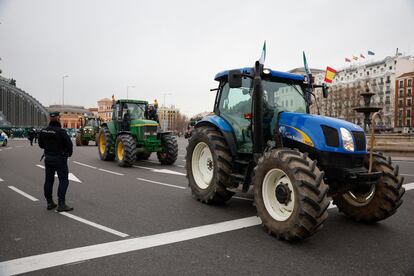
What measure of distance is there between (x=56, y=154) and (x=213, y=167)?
9.33ft

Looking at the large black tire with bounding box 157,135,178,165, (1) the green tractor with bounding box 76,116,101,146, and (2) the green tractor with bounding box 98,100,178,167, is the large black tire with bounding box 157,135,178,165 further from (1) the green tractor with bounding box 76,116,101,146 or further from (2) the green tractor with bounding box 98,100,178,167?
(1) the green tractor with bounding box 76,116,101,146

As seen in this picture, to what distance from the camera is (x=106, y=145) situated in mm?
13500

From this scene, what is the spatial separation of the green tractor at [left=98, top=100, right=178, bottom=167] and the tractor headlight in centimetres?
838

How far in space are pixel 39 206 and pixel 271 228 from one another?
4405mm

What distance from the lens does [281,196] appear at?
428 cm

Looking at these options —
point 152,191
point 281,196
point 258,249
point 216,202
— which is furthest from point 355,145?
point 152,191

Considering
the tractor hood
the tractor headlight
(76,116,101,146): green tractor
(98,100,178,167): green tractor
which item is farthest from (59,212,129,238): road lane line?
(76,116,101,146): green tractor

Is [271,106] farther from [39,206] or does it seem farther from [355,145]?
[39,206]

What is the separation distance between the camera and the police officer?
18.6ft

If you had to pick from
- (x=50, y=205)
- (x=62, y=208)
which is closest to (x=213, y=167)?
(x=62, y=208)

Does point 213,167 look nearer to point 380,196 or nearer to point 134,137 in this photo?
point 380,196

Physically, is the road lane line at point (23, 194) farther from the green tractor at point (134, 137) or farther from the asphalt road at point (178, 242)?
the green tractor at point (134, 137)

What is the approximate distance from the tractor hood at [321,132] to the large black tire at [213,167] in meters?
1.25

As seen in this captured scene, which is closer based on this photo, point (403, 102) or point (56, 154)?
point (56, 154)
